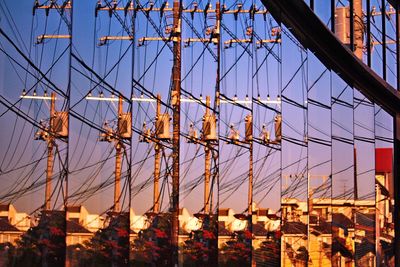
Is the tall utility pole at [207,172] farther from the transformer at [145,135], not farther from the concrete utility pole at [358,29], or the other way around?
the concrete utility pole at [358,29]

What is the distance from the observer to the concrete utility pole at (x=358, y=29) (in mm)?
9622

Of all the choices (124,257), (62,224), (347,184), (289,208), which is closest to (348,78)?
(347,184)

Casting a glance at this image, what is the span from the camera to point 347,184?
369 inches

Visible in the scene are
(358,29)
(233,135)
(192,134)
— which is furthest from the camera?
(358,29)

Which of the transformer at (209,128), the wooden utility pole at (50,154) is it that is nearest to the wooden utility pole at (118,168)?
the wooden utility pole at (50,154)

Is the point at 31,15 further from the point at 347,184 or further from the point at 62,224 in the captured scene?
the point at 347,184

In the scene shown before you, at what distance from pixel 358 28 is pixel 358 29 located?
1 centimetres

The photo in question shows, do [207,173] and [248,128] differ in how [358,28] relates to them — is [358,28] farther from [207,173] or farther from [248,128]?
[207,173]

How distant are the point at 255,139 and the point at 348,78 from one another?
3.02m

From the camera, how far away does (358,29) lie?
9.70m

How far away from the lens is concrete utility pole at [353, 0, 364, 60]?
9.62m

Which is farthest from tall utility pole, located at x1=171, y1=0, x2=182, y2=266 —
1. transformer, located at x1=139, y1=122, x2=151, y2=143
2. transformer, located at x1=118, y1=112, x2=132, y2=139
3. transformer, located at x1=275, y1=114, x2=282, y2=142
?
transformer, located at x1=275, y1=114, x2=282, y2=142

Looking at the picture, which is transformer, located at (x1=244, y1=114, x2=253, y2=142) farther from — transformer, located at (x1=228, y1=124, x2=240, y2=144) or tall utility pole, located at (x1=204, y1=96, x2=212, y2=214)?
tall utility pole, located at (x1=204, y1=96, x2=212, y2=214)

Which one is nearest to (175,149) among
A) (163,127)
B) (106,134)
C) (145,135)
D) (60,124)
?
(163,127)
